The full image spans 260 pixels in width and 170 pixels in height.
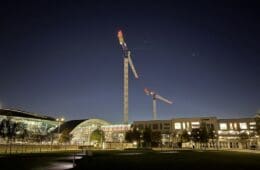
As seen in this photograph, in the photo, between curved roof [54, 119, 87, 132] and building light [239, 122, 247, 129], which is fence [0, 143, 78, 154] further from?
building light [239, 122, 247, 129]

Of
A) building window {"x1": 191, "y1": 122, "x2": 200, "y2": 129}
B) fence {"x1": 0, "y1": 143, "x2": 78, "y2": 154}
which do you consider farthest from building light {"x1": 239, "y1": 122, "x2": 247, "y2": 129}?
fence {"x1": 0, "y1": 143, "x2": 78, "y2": 154}

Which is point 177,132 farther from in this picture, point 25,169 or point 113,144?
point 25,169

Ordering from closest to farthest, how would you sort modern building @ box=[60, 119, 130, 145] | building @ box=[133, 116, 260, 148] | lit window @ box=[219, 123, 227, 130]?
building @ box=[133, 116, 260, 148] < lit window @ box=[219, 123, 227, 130] < modern building @ box=[60, 119, 130, 145]

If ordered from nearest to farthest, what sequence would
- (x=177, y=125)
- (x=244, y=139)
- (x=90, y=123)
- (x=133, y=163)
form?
(x=133, y=163), (x=244, y=139), (x=177, y=125), (x=90, y=123)

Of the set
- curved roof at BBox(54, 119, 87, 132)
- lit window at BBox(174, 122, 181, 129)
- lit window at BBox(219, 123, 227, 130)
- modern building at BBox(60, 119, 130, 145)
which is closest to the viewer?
lit window at BBox(219, 123, 227, 130)

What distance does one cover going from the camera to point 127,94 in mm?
160875

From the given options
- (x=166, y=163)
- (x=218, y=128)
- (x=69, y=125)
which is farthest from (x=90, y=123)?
(x=166, y=163)

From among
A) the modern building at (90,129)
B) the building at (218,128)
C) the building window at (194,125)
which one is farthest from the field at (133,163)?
the modern building at (90,129)

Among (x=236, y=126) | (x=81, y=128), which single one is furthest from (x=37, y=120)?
(x=236, y=126)

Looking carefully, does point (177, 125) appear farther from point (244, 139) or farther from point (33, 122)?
point (33, 122)

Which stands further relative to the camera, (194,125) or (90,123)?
(90,123)

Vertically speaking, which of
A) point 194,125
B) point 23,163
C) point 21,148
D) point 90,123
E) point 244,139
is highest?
point 90,123

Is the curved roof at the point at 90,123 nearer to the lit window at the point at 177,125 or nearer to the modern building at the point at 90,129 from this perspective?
the modern building at the point at 90,129

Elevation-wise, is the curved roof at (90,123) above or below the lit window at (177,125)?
above
